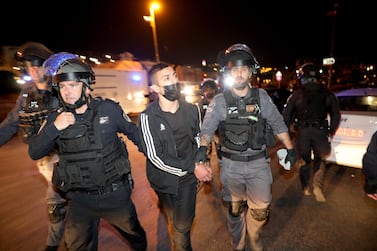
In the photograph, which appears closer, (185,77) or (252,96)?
(252,96)

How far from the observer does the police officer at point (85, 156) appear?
227 centimetres

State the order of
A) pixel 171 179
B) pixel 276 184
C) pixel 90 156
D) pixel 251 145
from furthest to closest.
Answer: pixel 276 184 < pixel 251 145 < pixel 171 179 < pixel 90 156

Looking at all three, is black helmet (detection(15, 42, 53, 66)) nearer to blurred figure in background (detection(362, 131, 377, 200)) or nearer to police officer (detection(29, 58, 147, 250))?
police officer (detection(29, 58, 147, 250))

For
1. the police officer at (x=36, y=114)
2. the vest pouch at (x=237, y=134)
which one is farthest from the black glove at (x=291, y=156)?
the police officer at (x=36, y=114)

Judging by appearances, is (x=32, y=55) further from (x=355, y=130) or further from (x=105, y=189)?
(x=355, y=130)

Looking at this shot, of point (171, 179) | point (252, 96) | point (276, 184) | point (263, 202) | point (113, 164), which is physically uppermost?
point (252, 96)

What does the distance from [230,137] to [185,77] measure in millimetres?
17461

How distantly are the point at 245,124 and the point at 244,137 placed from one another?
0.14 m

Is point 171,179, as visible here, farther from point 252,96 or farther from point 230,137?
point 252,96

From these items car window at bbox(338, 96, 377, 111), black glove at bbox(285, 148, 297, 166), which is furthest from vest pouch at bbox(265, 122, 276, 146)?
car window at bbox(338, 96, 377, 111)

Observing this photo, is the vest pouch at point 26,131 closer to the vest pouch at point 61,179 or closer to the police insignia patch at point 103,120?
the vest pouch at point 61,179

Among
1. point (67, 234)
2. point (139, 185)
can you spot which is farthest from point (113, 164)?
point (139, 185)

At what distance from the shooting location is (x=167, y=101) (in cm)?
267

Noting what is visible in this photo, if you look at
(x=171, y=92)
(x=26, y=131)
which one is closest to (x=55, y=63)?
(x=26, y=131)
